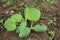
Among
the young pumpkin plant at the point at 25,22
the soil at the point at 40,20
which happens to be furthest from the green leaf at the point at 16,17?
the soil at the point at 40,20

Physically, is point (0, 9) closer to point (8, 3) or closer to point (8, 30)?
point (8, 3)

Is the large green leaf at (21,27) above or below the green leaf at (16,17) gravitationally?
below

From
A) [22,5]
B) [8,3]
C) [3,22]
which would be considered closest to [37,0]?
[22,5]

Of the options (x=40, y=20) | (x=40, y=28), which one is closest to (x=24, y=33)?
(x=40, y=28)

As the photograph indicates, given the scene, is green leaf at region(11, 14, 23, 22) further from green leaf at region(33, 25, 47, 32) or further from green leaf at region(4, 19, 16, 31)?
green leaf at region(33, 25, 47, 32)

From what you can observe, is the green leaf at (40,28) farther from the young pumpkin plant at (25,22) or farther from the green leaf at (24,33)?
the green leaf at (24,33)

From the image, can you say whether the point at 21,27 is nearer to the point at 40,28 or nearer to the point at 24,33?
the point at 24,33

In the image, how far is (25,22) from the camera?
8.37 ft

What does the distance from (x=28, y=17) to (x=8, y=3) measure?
46 cm

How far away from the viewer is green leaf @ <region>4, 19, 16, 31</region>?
251 centimetres

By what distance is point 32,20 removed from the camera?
2.57 meters

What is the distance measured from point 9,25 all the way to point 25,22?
213 mm

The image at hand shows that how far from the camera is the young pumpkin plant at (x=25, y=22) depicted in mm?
2502

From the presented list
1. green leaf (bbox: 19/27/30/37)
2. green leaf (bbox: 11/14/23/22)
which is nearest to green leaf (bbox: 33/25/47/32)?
green leaf (bbox: 19/27/30/37)
